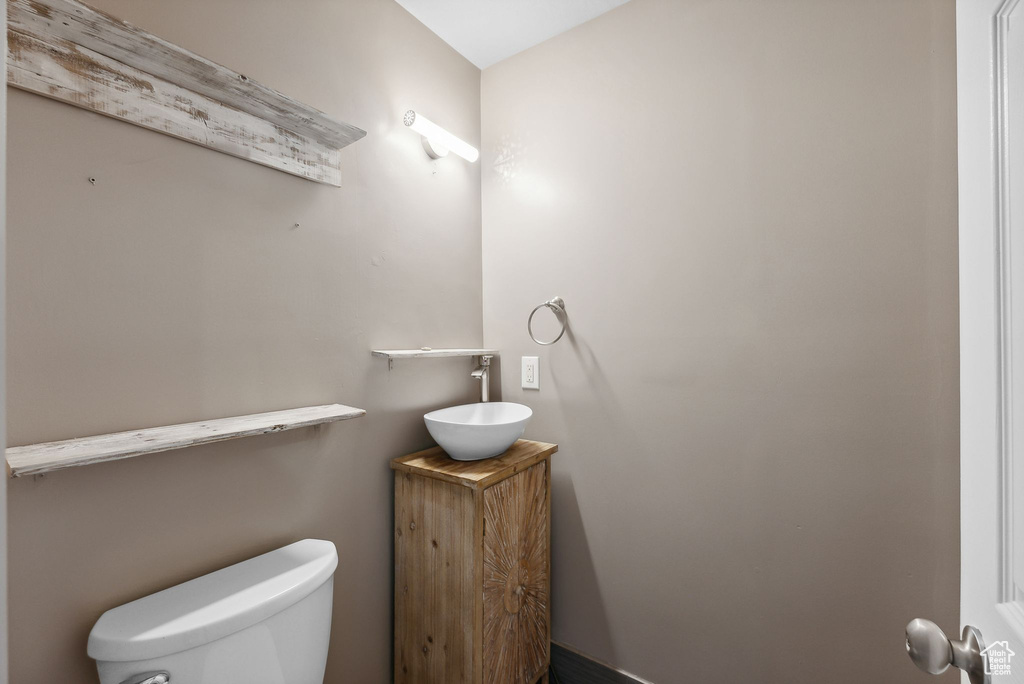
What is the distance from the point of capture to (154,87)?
98cm

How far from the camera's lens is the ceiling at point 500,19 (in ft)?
5.09

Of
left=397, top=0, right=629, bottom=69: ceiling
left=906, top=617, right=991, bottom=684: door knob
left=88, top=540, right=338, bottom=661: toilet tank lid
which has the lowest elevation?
left=88, top=540, right=338, bottom=661: toilet tank lid

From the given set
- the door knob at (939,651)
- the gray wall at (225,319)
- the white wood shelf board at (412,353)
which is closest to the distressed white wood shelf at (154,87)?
the gray wall at (225,319)

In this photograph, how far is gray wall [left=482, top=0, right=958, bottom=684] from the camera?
1142mm

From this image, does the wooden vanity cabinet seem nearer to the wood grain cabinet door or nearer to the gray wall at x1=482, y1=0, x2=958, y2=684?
the wood grain cabinet door

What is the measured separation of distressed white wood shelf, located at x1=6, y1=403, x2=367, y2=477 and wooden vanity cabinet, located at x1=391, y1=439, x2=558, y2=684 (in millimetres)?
398

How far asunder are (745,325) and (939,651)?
3.08 ft

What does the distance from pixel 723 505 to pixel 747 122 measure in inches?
44.7

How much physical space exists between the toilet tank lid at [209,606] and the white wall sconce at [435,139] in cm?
124

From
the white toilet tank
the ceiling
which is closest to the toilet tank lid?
the white toilet tank

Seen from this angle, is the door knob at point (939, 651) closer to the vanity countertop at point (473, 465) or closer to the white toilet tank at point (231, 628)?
the vanity countertop at point (473, 465)

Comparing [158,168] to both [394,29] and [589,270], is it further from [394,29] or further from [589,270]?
[589,270]

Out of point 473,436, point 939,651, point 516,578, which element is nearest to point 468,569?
Result: point 516,578

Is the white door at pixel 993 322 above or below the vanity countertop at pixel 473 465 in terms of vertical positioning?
above
